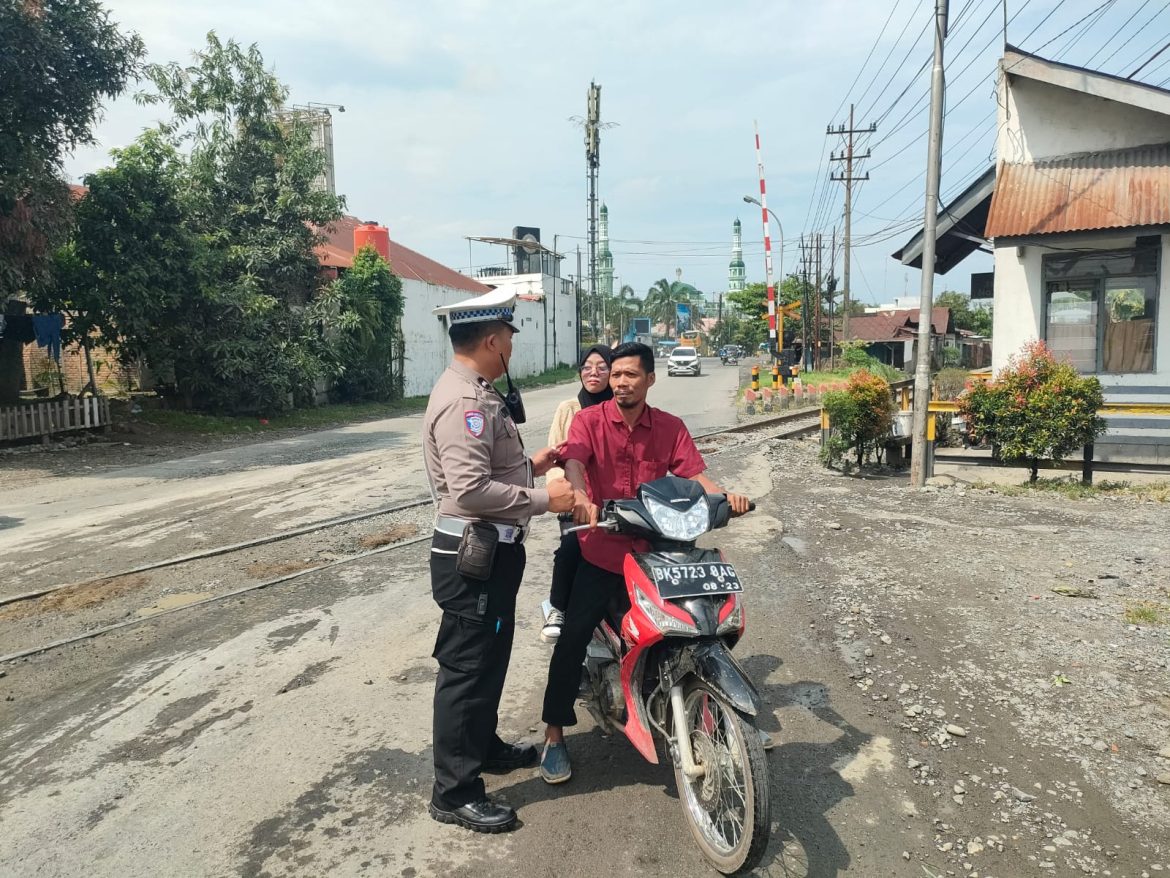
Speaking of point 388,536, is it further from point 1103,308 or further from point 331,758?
point 1103,308

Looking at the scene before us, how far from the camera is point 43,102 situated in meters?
13.0

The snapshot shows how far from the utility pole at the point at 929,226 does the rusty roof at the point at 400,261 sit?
56.0 ft

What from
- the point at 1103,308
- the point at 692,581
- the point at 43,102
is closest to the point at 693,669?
the point at 692,581

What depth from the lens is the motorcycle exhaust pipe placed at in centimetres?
282

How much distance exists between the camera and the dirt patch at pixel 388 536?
23.6 ft

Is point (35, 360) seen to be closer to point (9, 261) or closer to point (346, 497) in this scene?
point (9, 261)

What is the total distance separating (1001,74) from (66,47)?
1470 centimetres

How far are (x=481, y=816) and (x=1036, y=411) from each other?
28.1 ft

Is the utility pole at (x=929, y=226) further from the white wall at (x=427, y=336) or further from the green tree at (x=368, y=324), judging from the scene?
the green tree at (x=368, y=324)

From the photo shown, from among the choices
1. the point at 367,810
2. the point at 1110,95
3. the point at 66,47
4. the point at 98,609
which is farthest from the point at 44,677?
the point at 1110,95

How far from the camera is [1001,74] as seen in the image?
1253 centimetres

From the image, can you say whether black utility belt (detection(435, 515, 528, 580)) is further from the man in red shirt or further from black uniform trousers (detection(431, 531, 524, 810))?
the man in red shirt

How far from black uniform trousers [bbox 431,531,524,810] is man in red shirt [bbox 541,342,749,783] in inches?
13.9

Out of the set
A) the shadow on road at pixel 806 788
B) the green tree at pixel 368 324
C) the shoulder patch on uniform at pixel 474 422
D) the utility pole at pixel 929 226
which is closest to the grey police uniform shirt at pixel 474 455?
the shoulder patch on uniform at pixel 474 422
